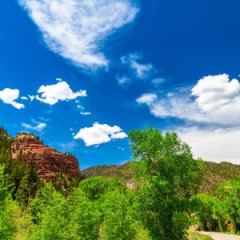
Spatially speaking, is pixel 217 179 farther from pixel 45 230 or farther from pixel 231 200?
pixel 45 230

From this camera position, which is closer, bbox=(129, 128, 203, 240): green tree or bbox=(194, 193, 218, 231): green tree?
bbox=(129, 128, 203, 240): green tree

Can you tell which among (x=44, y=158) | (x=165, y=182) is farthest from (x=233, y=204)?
(x=44, y=158)

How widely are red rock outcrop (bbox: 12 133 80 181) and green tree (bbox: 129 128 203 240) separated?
99339 millimetres

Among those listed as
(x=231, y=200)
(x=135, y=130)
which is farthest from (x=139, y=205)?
(x=231, y=200)

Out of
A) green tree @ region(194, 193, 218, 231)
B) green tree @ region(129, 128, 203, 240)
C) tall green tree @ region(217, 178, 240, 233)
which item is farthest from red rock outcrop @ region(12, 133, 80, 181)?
green tree @ region(129, 128, 203, 240)

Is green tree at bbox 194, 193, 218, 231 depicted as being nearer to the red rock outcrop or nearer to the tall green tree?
the tall green tree

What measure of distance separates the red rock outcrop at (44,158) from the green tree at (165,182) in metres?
99.3

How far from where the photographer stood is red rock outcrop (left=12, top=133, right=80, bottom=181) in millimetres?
139625

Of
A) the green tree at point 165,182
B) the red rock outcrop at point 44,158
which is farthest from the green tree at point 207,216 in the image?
the red rock outcrop at point 44,158

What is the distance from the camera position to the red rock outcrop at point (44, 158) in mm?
139625

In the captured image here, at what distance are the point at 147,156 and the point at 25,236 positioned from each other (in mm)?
21044

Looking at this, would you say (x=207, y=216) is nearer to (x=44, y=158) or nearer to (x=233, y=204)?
(x=233, y=204)

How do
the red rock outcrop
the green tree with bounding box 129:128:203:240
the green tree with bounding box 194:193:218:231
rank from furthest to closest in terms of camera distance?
the red rock outcrop → the green tree with bounding box 194:193:218:231 → the green tree with bounding box 129:128:203:240

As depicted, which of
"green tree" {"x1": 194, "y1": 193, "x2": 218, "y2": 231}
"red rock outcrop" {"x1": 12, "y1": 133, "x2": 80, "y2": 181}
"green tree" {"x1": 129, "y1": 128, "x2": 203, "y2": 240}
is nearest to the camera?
"green tree" {"x1": 129, "y1": 128, "x2": 203, "y2": 240}
